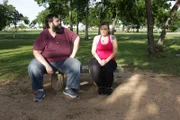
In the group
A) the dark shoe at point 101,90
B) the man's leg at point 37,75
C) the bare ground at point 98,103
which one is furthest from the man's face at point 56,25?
the dark shoe at point 101,90

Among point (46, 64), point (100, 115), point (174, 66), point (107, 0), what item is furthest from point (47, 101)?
point (107, 0)

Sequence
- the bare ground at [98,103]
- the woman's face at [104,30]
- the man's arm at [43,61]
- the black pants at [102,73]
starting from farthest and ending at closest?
the woman's face at [104,30], the black pants at [102,73], the man's arm at [43,61], the bare ground at [98,103]

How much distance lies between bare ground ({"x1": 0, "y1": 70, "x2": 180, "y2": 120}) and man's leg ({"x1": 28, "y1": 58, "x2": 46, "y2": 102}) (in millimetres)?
159

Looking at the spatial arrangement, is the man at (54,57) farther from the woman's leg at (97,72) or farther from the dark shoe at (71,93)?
the woman's leg at (97,72)

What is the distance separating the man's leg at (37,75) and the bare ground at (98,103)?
16cm

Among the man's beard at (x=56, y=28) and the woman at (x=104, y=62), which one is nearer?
the man's beard at (x=56, y=28)

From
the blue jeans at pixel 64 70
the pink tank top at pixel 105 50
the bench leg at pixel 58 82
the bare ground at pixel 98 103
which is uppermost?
the pink tank top at pixel 105 50

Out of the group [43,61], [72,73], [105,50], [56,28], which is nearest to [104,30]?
[105,50]

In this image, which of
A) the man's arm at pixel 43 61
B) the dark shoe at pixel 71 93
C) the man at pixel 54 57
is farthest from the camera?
the dark shoe at pixel 71 93

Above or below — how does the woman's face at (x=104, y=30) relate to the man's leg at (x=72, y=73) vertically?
above

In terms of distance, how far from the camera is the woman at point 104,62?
557 cm

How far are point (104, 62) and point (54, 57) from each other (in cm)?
107

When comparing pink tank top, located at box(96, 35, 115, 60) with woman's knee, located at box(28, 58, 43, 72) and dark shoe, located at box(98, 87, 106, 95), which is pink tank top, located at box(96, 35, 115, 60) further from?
woman's knee, located at box(28, 58, 43, 72)

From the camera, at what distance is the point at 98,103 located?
5004 mm
